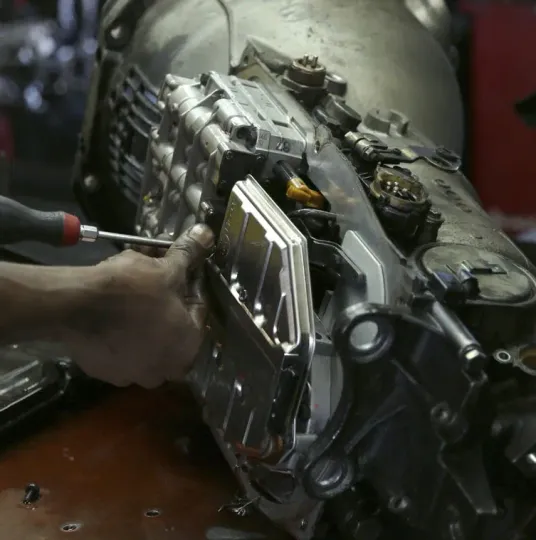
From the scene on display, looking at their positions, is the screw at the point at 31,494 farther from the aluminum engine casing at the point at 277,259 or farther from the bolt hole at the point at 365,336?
the bolt hole at the point at 365,336

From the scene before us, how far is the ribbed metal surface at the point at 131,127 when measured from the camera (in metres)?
1.21

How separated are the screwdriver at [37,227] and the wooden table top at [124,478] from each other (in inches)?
13.1

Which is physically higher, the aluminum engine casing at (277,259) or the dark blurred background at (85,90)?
the aluminum engine casing at (277,259)

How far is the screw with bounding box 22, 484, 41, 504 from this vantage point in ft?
2.99

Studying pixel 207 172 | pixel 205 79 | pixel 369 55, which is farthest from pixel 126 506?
pixel 369 55

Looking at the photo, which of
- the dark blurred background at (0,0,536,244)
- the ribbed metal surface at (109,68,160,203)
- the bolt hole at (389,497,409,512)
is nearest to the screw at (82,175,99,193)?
the ribbed metal surface at (109,68,160,203)

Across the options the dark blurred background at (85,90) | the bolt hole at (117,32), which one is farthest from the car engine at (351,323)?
the dark blurred background at (85,90)

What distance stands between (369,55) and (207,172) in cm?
45

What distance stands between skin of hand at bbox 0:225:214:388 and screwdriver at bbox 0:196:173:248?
7 cm

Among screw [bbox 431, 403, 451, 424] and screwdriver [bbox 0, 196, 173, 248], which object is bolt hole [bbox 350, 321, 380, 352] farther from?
screwdriver [bbox 0, 196, 173, 248]

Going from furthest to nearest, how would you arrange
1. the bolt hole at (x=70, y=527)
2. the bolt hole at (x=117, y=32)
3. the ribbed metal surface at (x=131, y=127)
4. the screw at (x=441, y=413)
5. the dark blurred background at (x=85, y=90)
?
the dark blurred background at (x=85, y=90)
the bolt hole at (x=117, y=32)
the ribbed metal surface at (x=131, y=127)
the bolt hole at (x=70, y=527)
the screw at (x=441, y=413)

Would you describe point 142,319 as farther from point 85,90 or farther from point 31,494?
point 85,90

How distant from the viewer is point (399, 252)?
677 mm

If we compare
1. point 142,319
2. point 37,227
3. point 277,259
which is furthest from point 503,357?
point 37,227
